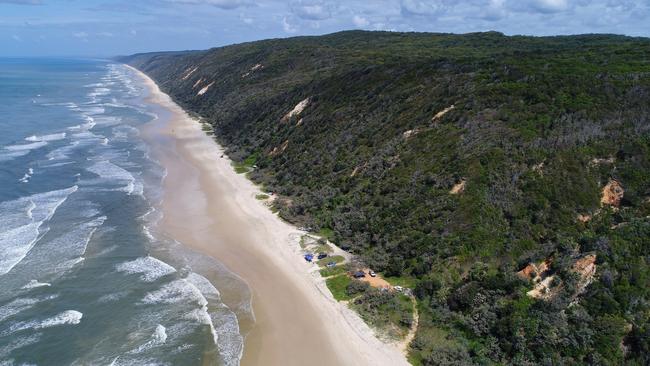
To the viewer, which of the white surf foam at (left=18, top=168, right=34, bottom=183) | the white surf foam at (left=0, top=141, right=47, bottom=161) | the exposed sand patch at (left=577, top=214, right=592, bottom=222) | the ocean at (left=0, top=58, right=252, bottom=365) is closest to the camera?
the ocean at (left=0, top=58, right=252, bottom=365)

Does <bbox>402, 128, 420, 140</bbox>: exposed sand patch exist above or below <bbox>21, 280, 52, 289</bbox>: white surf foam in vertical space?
above

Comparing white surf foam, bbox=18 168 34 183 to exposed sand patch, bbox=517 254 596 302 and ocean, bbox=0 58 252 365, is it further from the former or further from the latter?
exposed sand patch, bbox=517 254 596 302

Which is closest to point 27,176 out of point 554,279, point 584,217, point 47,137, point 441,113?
point 47,137

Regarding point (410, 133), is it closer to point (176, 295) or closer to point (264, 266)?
point (264, 266)

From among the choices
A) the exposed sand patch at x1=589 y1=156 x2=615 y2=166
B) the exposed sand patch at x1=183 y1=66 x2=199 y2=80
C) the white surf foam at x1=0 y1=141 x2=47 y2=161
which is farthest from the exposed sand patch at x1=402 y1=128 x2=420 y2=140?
the exposed sand patch at x1=183 y1=66 x2=199 y2=80

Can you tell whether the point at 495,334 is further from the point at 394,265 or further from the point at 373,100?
the point at 373,100

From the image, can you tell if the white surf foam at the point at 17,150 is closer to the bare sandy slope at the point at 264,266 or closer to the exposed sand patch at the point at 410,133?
the bare sandy slope at the point at 264,266

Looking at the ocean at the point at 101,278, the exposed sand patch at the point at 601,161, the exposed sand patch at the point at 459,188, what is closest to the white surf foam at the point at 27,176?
the ocean at the point at 101,278
